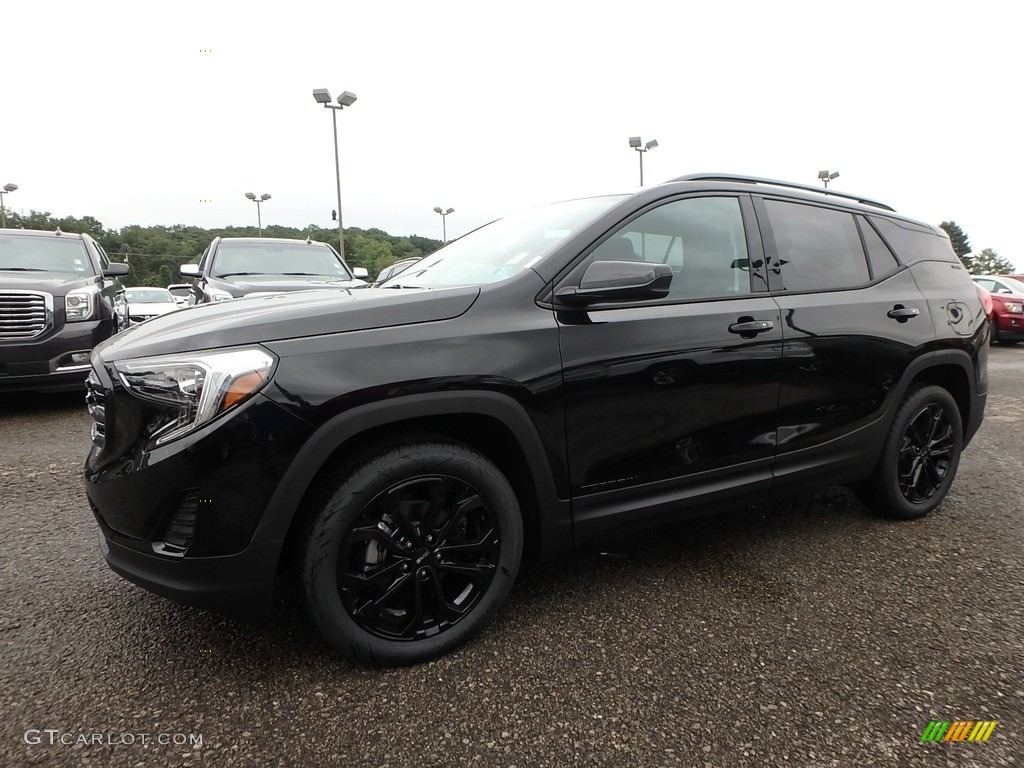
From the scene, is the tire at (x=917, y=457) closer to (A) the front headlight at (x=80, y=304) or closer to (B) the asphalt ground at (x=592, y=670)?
(B) the asphalt ground at (x=592, y=670)

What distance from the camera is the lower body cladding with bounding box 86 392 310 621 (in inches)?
66.7

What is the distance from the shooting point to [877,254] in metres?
3.12

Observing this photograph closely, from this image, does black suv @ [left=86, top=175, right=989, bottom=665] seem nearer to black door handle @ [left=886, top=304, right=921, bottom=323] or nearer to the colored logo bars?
black door handle @ [left=886, top=304, right=921, bottom=323]

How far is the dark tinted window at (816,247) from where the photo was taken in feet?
9.10

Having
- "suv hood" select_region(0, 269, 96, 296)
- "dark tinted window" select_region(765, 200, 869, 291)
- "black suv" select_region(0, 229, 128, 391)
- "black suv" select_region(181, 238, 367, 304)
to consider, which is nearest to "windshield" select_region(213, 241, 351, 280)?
"black suv" select_region(181, 238, 367, 304)

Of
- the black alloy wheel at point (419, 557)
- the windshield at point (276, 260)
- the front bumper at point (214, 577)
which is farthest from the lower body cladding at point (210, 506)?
the windshield at point (276, 260)

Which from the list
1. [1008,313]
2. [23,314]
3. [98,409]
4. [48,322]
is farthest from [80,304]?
[1008,313]

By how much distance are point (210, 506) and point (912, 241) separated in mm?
3506

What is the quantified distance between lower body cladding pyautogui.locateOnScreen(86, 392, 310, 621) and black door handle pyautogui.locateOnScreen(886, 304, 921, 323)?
8.94ft

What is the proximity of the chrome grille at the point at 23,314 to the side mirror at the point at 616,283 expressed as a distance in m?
5.33

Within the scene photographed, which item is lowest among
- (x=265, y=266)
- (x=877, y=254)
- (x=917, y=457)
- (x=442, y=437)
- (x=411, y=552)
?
(x=917, y=457)

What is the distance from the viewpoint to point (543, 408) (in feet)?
6.80

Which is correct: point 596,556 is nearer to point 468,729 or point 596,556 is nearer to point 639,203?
point 468,729

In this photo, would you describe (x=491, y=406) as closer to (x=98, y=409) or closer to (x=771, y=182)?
(x=98, y=409)
